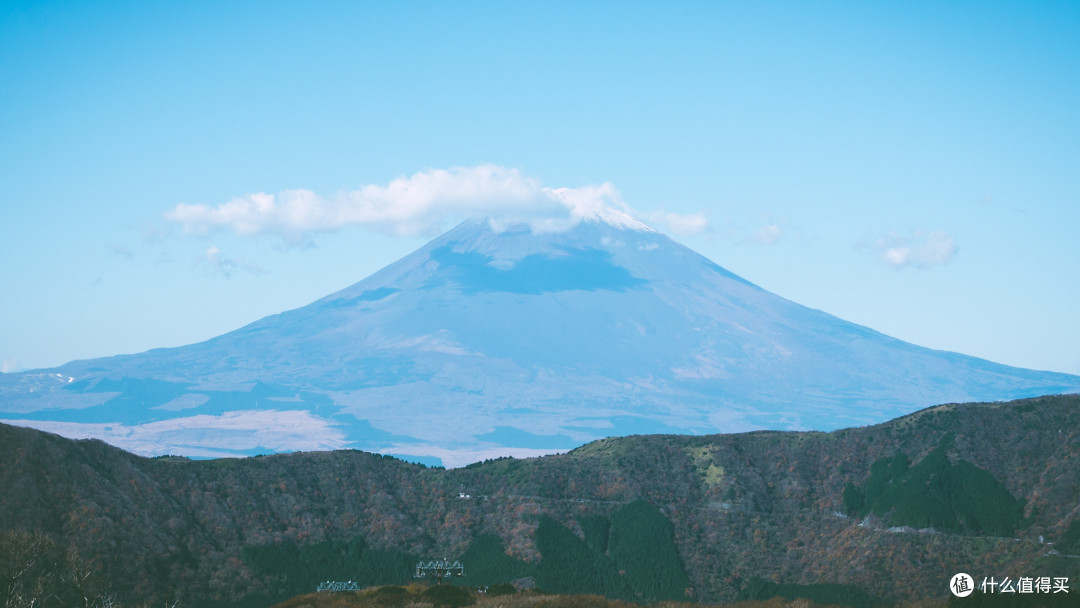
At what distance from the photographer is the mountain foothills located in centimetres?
6931

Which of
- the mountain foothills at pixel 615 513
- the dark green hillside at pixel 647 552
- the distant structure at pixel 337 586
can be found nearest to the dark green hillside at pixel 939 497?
the mountain foothills at pixel 615 513

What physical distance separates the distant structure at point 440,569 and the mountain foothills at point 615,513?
1.05m

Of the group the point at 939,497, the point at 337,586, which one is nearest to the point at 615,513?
the point at 337,586

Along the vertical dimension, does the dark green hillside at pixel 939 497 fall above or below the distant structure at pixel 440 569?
above

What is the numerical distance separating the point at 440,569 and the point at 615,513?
16079mm

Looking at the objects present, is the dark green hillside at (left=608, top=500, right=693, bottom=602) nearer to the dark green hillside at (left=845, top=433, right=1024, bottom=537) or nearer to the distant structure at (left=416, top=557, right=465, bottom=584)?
the distant structure at (left=416, top=557, right=465, bottom=584)

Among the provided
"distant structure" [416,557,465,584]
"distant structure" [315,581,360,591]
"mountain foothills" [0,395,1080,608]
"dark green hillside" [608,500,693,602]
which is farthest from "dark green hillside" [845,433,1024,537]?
"distant structure" [315,581,360,591]

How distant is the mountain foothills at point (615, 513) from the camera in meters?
69.3

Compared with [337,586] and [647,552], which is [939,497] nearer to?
[647,552]

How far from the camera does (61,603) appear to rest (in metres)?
51.9

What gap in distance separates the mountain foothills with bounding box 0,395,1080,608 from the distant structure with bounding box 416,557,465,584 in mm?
1051

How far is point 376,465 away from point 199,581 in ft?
79.4

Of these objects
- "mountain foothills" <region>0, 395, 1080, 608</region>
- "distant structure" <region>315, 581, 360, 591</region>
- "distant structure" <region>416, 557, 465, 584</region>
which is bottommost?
"distant structure" <region>315, 581, 360, 591</region>

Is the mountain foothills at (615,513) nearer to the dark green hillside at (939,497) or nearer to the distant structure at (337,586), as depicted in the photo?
the dark green hillside at (939,497)
